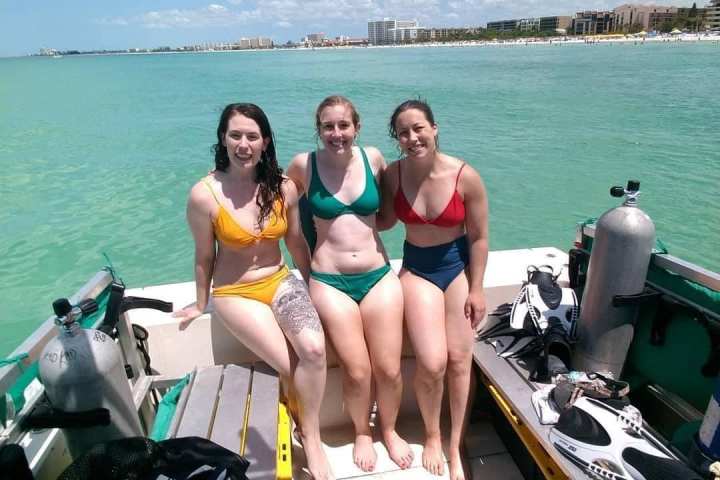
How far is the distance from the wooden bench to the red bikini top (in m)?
Result: 1.00

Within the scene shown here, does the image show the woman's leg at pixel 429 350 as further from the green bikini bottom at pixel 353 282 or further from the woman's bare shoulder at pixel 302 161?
the woman's bare shoulder at pixel 302 161

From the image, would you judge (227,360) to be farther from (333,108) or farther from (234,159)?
(333,108)

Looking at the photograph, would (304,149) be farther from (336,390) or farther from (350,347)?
(350,347)

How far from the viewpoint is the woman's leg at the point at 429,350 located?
2.21 m

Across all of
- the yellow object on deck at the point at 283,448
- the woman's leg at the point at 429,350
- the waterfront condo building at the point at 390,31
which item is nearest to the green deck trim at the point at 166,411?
the yellow object on deck at the point at 283,448

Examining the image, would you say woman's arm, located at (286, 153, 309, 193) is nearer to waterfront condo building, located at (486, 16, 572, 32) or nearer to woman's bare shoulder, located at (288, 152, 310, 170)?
woman's bare shoulder, located at (288, 152, 310, 170)

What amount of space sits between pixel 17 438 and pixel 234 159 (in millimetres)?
1361

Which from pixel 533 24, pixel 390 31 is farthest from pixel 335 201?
pixel 390 31

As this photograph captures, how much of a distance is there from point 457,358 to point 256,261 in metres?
1.06

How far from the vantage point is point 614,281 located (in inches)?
83.4

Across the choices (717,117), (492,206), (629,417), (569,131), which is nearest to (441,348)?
(629,417)

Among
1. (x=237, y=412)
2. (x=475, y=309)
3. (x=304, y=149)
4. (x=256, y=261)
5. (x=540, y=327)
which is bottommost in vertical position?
(x=304, y=149)

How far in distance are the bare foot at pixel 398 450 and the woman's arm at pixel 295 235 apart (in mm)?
892

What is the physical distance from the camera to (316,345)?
6.79 feet
